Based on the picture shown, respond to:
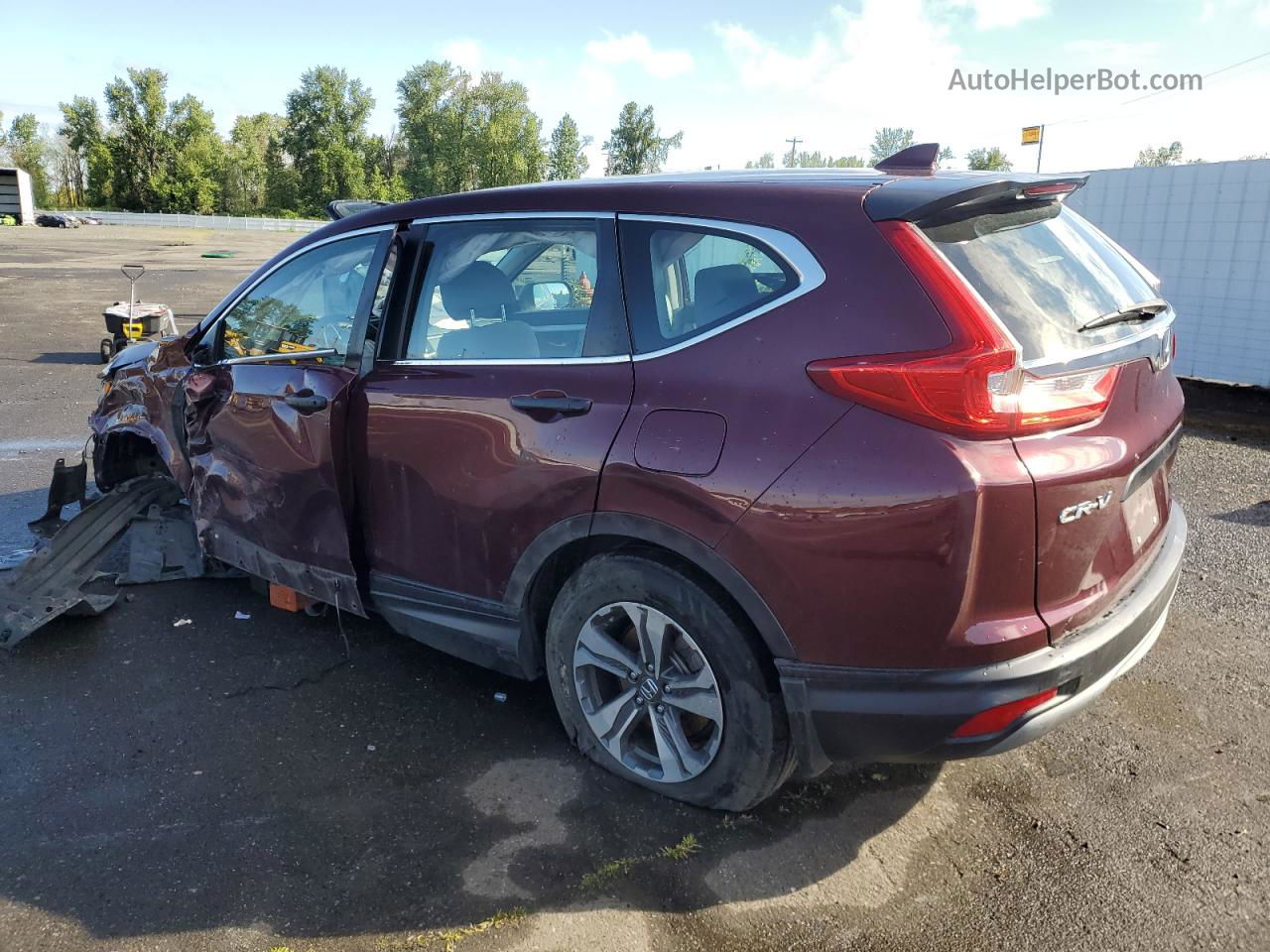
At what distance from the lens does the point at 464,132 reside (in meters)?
105

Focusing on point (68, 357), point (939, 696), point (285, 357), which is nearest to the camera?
point (939, 696)

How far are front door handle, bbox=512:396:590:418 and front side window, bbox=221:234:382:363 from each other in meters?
1.00

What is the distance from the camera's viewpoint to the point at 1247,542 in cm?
543

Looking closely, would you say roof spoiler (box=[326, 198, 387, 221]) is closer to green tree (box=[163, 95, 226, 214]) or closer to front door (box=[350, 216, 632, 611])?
front door (box=[350, 216, 632, 611])

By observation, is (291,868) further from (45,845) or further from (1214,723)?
(1214,723)

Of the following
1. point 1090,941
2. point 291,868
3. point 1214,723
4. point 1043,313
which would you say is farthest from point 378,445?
point 1214,723

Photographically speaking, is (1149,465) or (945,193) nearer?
(945,193)

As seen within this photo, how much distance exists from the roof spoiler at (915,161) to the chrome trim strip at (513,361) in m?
1.12

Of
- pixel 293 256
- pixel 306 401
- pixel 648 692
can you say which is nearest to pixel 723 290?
pixel 648 692

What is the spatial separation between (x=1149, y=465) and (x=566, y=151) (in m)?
113

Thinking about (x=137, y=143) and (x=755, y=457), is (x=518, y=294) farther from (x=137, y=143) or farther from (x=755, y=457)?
(x=137, y=143)

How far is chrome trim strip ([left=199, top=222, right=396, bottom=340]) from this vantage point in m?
3.72

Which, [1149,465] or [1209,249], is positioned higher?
[1209,249]

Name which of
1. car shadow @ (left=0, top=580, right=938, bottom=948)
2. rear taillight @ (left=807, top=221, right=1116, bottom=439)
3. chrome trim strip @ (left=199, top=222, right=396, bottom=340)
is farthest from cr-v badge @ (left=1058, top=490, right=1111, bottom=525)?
chrome trim strip @ (left=199, top=222, right=396, bottom=340)
